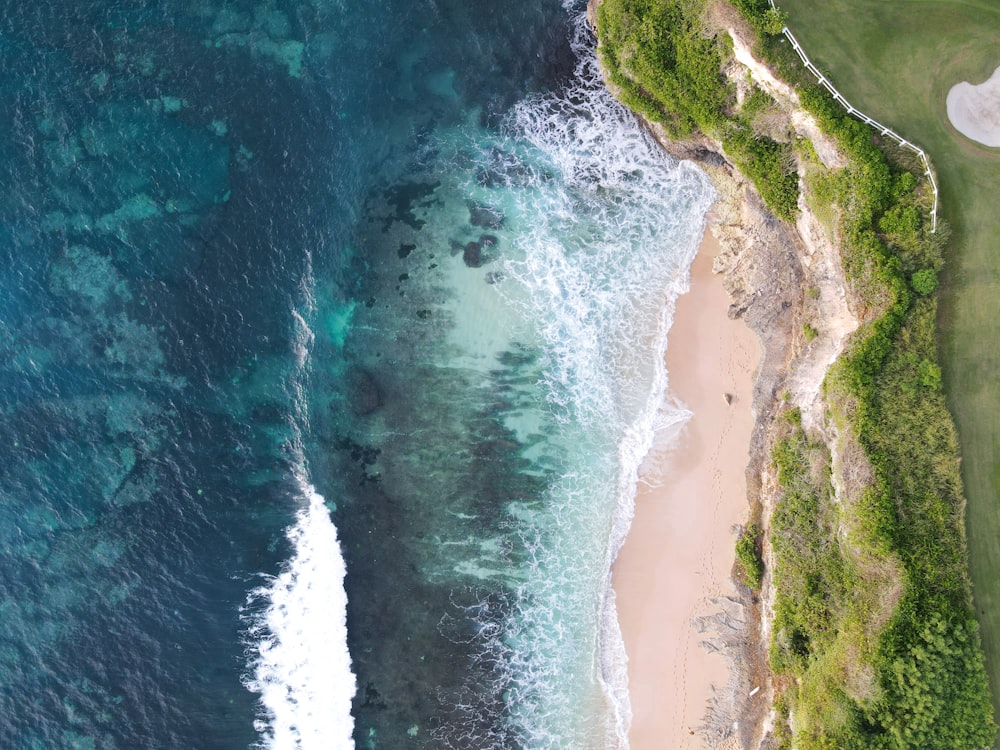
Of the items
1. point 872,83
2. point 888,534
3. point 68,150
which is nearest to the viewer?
point 888,534

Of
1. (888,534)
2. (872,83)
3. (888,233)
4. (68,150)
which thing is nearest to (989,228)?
(888,233)

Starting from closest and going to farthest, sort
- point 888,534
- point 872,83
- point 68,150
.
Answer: point 888,534 < point 872,83 < point 68,150

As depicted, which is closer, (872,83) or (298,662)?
(872,83)

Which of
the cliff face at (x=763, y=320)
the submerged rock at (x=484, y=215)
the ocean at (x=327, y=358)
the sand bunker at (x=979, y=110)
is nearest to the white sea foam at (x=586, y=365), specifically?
the ocean at (x=327, y=358)

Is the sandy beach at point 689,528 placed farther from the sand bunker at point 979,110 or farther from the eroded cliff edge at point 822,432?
the sand bunker at point 979,110

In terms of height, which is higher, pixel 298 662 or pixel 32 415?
pixel 32 415

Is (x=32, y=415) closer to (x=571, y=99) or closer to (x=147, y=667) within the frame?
(x=147, y=667)

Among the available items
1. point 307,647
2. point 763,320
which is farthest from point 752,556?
point 307,647
